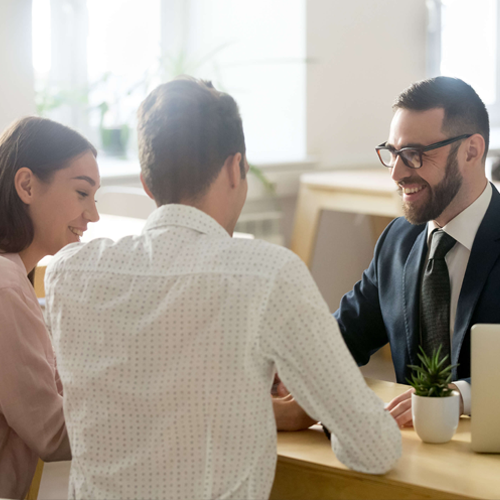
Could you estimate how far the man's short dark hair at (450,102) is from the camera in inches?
68.7

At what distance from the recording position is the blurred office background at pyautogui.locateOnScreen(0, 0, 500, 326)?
3586 millimetres

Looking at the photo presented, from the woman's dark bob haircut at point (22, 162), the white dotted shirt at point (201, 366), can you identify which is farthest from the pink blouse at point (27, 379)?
the white dotted shirt at point (201, 366)

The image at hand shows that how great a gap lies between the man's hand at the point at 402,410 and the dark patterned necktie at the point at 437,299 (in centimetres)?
40

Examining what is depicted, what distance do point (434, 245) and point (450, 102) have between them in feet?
1.16

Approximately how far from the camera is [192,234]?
100 cm

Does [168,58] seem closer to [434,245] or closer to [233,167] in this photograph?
[434,245]

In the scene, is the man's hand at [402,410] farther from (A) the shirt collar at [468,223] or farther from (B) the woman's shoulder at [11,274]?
(B) the woman's shoulder at [11,274]

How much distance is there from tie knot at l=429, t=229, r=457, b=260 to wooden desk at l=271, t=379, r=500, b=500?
55 cm

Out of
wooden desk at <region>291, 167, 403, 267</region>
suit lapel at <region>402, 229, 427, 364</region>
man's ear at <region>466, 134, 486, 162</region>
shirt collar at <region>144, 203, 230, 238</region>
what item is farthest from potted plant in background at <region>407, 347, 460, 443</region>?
wooden desk at <region>291, 167, 403, 267</region>

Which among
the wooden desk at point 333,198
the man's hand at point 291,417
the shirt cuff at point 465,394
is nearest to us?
the man's hand at point 291,417

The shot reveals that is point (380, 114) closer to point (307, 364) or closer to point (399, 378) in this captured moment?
point (399, 378)

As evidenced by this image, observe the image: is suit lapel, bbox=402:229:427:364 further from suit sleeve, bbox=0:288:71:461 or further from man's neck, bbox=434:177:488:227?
suit sleeve, bbox=0:288:71:461

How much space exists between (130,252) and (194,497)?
1.12 feet

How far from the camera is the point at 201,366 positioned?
95 centimetres
